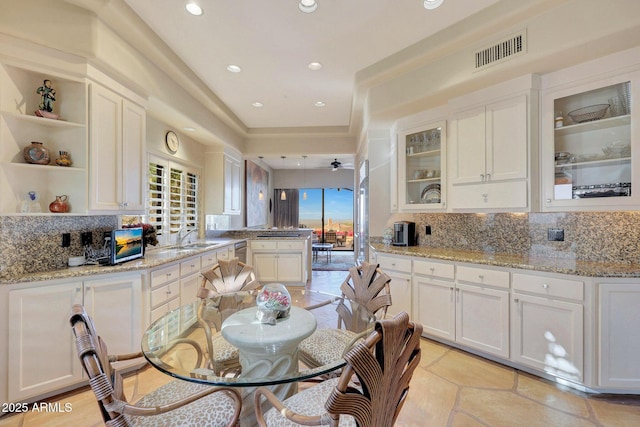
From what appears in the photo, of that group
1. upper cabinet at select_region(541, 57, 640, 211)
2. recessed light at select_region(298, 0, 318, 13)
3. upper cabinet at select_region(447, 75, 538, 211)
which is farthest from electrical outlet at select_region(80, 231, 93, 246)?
upper cabinet at select_region(541, 57, 640, 211)

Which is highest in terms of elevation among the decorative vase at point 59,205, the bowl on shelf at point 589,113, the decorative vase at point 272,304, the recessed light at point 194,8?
the recessed light at point 194,8

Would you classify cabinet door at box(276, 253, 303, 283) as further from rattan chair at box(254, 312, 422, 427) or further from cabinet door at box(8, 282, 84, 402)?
rattan chair at box(254, 312, 422, 427)

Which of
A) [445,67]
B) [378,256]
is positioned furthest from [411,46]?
[378,256]

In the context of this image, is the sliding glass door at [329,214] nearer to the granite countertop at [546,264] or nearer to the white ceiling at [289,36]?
the white ceiling at [289,36]

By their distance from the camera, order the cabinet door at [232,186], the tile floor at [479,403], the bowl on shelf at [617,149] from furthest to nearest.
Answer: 1. the cabinet door at [232,186]
2. the bowl on shelf at [617,149]
3. the tile floor at [479,403]

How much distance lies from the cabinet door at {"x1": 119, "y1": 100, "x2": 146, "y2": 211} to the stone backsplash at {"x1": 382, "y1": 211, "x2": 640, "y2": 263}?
3.28 meters

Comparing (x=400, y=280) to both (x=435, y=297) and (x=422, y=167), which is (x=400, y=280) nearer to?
(x=435, y=297)

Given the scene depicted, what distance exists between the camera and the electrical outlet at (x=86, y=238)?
98.3 inches

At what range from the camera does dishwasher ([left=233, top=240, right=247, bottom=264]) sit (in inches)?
196

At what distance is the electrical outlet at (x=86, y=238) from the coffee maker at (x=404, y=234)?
3253 mm

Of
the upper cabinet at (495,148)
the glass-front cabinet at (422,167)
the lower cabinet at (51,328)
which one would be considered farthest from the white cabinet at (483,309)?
the lower cabinet at (51,328)

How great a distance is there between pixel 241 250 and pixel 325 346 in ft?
12.2

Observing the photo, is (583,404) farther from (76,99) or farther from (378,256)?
(76,99)

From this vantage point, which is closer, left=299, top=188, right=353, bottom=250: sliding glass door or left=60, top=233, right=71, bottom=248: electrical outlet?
left=60, top=233, right=71, bottom=248: electrical outlet
